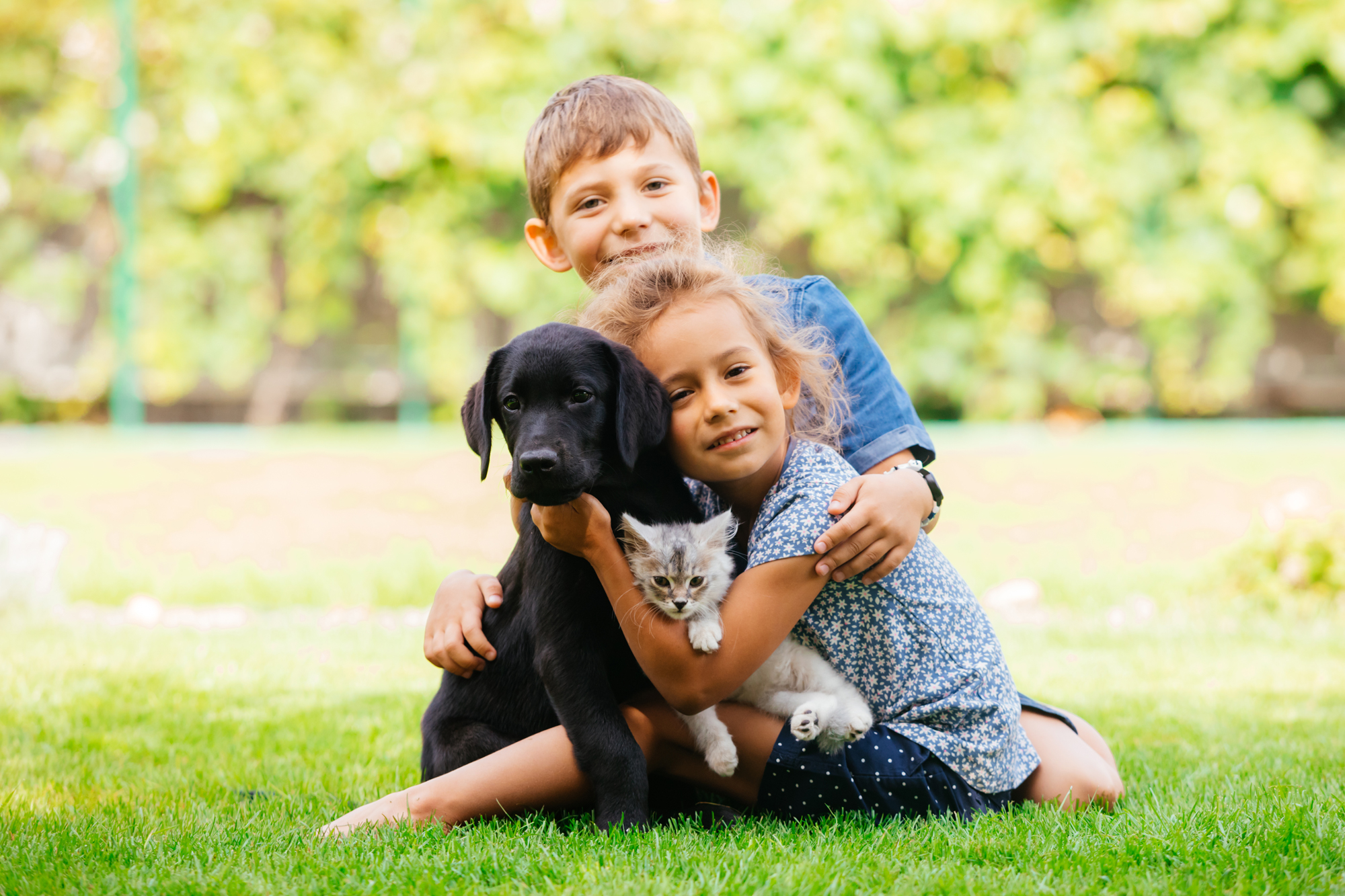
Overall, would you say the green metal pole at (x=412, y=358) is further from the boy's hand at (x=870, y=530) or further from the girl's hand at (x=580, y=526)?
the boy's hand at (x=870, y=530)

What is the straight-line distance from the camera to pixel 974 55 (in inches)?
432

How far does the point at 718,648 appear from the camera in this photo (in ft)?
7.62

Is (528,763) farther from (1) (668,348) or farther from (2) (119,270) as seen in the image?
(2) (119,270)

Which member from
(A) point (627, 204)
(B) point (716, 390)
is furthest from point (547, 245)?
(B) point (716, 390)

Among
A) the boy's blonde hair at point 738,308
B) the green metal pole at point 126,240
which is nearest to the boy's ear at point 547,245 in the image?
the boy's blonde hair at point 738,308

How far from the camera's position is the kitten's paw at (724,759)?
2.42m

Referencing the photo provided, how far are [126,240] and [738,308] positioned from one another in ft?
33.7

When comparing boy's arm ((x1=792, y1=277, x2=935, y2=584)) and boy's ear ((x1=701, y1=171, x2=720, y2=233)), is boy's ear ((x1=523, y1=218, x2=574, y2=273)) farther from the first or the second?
boy's arm ((x1=792, y1=277, x2=935, y2=584))

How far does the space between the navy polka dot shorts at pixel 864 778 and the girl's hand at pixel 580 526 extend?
579 millimetres

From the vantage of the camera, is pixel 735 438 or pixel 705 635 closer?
pixel 705 635

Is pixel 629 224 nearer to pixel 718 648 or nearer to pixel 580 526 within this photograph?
pixel 580 526

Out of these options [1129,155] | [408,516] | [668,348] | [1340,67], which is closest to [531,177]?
[668,348]

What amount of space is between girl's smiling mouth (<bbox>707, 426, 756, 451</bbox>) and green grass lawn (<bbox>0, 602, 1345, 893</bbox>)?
32.7 inches

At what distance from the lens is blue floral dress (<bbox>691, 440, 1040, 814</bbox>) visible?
7.96ft
